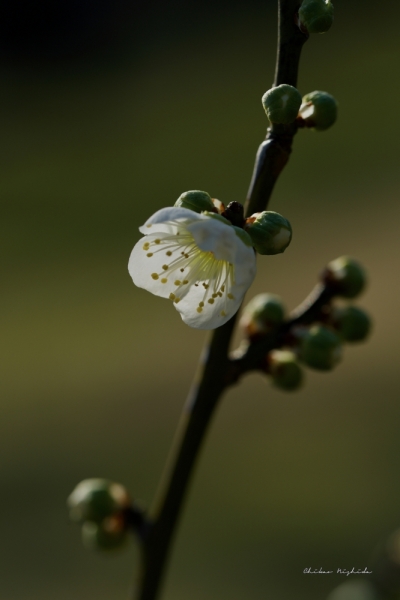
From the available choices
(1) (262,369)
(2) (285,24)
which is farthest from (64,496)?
(2) (285,24)

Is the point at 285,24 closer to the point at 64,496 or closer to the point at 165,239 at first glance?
the point at 165,239

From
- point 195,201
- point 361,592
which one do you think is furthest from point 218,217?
point 361,592

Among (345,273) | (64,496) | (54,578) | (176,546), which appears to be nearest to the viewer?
(345,273)

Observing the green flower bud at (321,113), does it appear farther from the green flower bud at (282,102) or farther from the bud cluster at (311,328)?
the bud cluster at (311,328)

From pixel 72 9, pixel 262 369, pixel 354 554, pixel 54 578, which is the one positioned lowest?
pixel 54 578

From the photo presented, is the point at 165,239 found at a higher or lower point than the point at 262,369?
higher

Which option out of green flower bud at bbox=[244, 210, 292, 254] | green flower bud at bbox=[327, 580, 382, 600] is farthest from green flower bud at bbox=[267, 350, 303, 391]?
green flower bud at bbox=[327, 580, 382, 600]
